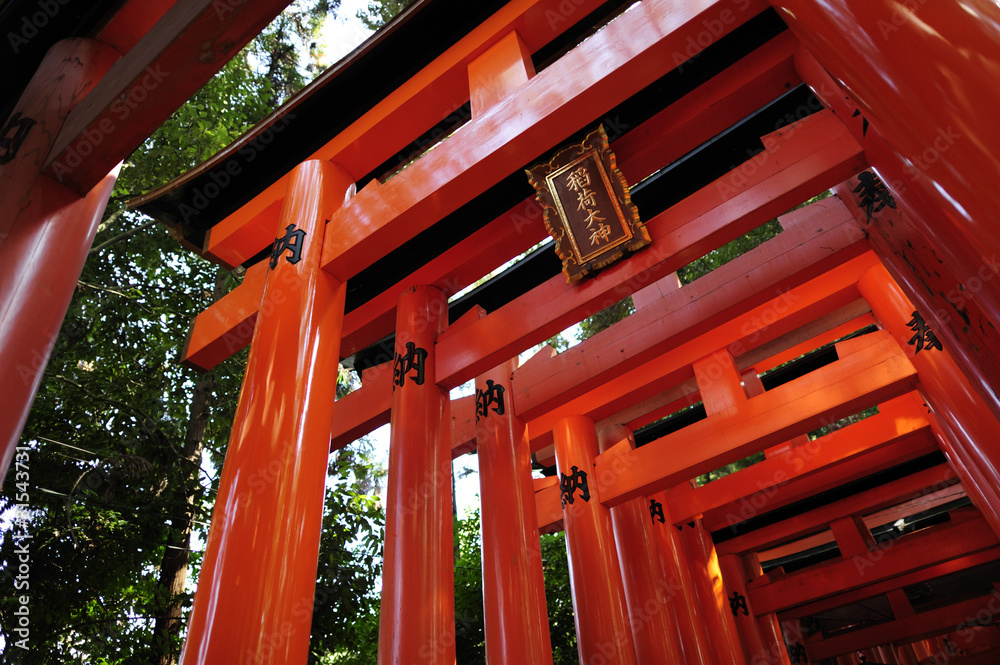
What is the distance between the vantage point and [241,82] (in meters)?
9.48

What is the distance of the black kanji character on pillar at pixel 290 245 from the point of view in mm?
3924

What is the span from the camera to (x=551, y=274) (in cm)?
608

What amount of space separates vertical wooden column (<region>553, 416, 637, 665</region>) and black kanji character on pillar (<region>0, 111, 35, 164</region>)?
15.7ft

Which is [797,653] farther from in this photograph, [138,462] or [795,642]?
[138,462]

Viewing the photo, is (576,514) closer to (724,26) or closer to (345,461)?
(345,461)

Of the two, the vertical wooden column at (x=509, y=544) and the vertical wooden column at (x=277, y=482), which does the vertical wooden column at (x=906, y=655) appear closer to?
the vertical wooden column at (x=509, y=544)

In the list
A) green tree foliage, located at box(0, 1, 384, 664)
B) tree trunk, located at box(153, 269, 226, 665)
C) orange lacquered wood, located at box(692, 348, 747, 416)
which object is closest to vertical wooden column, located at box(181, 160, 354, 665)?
orange lacquered wood, located at box(692, 348, 747, 416)

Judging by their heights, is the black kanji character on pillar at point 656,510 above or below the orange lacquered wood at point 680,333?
below

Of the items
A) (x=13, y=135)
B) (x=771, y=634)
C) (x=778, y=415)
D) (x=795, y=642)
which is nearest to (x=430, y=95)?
(x=13, y=135)

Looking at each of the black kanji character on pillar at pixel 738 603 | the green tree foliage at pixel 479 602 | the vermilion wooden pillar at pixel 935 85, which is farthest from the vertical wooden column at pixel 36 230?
the black kanji character on pillar at pixel 738 603

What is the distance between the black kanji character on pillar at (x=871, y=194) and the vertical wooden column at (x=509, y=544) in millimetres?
3050

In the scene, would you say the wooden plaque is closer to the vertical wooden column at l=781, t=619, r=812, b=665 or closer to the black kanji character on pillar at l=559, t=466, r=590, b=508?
the black kanji character on pillar at l=559, t=466, r=590, b=508

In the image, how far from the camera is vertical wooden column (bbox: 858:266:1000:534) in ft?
13.6

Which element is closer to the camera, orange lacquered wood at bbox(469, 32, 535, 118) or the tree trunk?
orange lacquered wood at bbox(469, 32, 535, 118)
